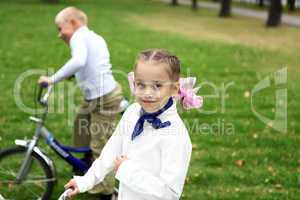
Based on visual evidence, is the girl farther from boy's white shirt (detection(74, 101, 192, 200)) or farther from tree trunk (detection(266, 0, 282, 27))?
tree trunk (detection(266, 0, 282, 27))

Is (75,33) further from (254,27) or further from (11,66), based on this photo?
(254,27)

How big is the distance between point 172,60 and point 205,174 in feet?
11.9

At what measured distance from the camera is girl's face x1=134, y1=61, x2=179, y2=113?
9.91 ft

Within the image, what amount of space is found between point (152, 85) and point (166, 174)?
490 mm

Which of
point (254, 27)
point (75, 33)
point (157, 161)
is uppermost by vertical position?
point (75, 33)

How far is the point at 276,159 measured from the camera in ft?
23.1

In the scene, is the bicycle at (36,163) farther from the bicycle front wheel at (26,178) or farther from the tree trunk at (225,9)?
the tree trunk at (225,9)

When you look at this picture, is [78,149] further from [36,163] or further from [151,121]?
[151,121]

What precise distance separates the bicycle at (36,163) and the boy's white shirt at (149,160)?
1.75 m

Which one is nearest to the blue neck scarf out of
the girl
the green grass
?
the girl

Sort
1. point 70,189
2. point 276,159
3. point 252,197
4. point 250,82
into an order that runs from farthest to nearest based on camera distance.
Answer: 1. point 250,82
2. point 276,159
3. point 252,197
4. point 70,189

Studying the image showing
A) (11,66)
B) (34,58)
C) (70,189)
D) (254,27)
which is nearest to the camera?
(70,189)

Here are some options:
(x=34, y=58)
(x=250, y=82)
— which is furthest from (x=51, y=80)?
(x=34, y=58)

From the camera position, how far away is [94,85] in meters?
5.56
